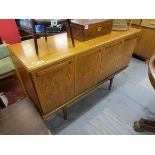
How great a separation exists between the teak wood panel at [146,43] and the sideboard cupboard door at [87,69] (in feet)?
5.29

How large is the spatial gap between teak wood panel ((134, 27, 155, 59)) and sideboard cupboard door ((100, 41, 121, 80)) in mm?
Result: 1279

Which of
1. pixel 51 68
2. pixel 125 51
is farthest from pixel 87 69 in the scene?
pixel 125 51

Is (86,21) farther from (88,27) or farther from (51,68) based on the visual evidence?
(51,68)

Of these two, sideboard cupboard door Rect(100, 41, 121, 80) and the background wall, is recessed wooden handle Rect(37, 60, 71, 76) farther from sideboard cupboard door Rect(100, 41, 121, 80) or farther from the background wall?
the background wall

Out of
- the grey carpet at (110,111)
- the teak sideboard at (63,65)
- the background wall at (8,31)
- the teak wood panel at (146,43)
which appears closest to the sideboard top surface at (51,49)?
the teak sideboard at (63,65)

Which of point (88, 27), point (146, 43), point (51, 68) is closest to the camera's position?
point (51, 68)

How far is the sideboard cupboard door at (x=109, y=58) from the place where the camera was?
1332 millimetres

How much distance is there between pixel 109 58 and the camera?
1.44m

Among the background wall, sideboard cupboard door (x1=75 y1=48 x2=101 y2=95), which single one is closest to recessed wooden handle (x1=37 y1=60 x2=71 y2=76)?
sideboard cupboard door (x1=75 y1=48 x2=101 y2=95)

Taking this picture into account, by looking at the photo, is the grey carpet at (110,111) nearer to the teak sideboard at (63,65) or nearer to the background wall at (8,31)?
the teak sideboard at (63,65)

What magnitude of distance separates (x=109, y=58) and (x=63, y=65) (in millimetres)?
632

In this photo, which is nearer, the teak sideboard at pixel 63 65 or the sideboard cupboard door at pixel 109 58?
the teak sideboard at pixel 63 65

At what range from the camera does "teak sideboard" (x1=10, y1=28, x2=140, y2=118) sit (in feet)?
3.11

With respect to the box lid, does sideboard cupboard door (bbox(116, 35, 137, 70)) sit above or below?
below
